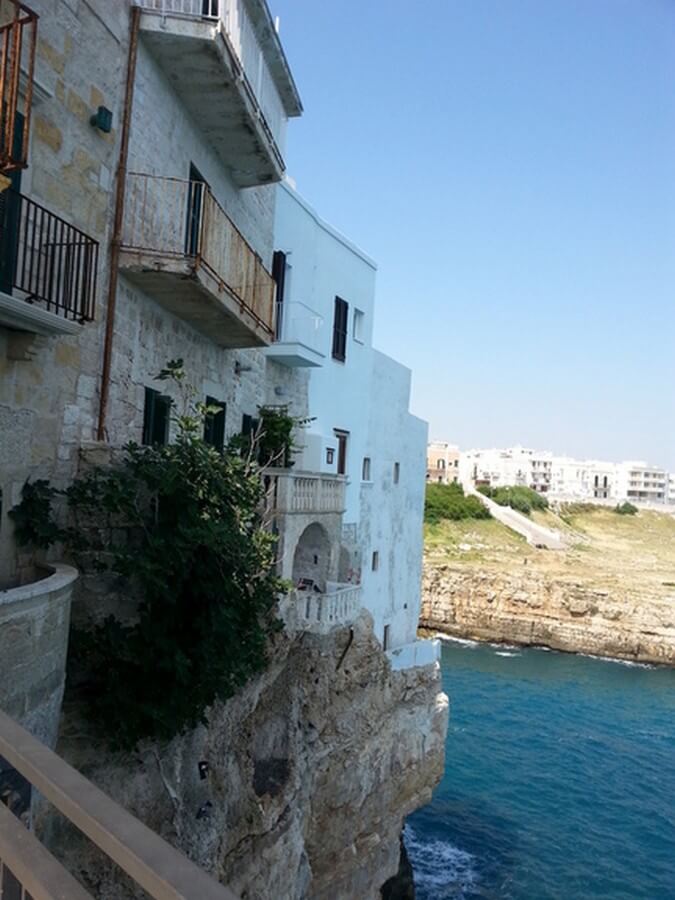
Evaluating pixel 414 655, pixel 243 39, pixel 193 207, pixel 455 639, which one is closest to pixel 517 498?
pixel 455 639

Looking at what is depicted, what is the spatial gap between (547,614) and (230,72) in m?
44.6

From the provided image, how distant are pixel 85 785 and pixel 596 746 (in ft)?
102

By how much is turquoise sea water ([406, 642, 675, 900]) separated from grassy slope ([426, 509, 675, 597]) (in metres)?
15.4

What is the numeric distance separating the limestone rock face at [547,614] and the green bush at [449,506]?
17.5m

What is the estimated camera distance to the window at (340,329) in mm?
17528

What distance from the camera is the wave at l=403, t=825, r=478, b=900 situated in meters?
19.0

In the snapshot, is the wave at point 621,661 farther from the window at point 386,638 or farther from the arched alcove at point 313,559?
the arched alcove at point 313,559

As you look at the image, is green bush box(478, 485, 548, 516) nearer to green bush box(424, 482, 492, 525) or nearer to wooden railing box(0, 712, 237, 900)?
green bush box(424, 482, 492, 525)

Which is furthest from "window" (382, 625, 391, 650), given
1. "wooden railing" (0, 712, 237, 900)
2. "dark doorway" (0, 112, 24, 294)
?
"wooden railing" (0, 712, 237, 900)

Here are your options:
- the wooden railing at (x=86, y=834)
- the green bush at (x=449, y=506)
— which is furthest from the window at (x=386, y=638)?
the green bush at (x=449, y=506)

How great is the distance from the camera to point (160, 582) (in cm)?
667

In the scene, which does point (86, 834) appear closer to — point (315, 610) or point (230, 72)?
point (230, 72)

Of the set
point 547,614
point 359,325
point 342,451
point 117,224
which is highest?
point 359,325

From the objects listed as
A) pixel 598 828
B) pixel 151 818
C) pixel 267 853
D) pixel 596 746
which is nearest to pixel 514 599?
pixel 596 746
